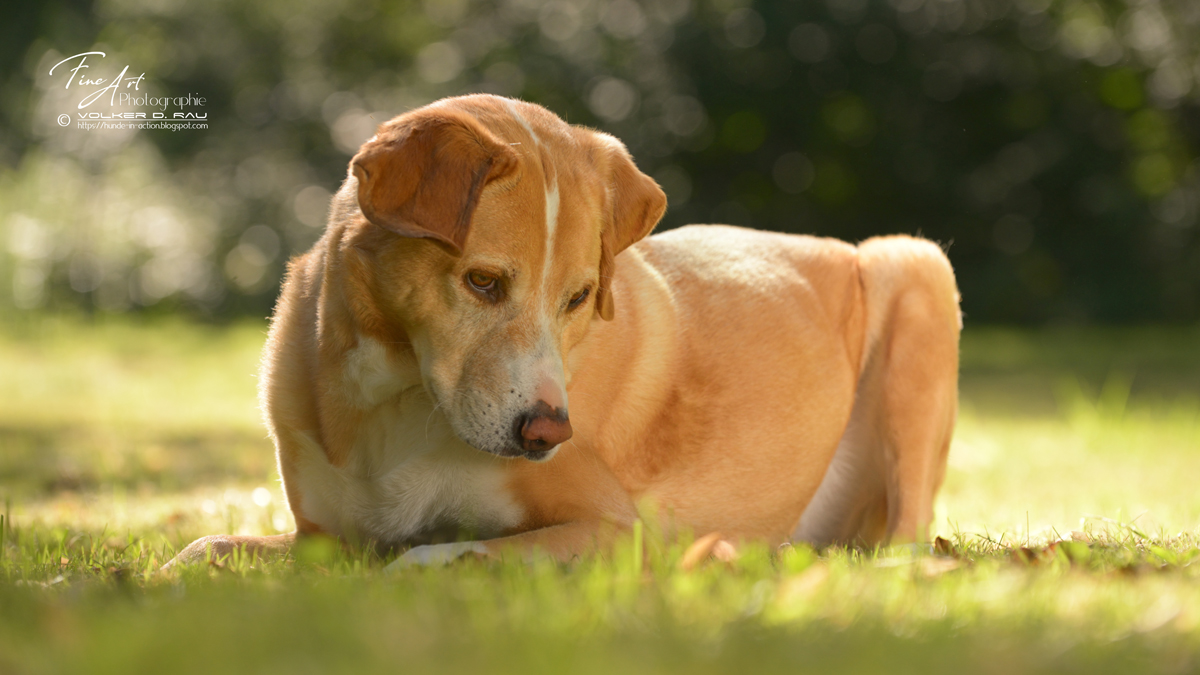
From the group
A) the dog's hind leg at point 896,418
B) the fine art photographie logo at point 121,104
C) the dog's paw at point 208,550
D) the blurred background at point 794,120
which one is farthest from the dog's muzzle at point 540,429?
the blurred background at point 794,120

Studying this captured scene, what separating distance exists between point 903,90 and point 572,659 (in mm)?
18315

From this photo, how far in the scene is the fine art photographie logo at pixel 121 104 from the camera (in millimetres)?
10625

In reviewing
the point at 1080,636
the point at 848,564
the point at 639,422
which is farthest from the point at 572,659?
the point at 639,422

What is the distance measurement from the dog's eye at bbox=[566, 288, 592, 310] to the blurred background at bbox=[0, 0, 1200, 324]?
14439mm

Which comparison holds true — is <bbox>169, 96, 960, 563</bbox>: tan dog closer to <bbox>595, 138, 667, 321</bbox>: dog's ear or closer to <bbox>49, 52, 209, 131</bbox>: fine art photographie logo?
<bbox>595, 138, 667, 321</bbox>: dog's ear

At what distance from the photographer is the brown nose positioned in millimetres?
2932

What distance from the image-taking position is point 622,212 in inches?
141

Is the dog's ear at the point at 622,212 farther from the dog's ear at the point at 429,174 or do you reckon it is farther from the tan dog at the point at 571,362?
the dog's ear at the point at 429,174

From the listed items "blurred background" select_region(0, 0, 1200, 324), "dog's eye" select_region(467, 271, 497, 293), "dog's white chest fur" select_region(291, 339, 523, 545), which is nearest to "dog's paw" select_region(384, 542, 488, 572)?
"dog's white chest fur" select_region(291, 339, 523, 545)

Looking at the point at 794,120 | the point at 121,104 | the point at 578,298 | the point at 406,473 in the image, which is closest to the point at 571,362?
the point at 578,298

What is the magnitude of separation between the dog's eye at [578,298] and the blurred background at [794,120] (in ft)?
47.4

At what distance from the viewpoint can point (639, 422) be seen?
12.4ft

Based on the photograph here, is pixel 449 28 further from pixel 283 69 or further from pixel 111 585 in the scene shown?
pixel 111 585

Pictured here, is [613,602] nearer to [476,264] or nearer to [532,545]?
[532,545]
